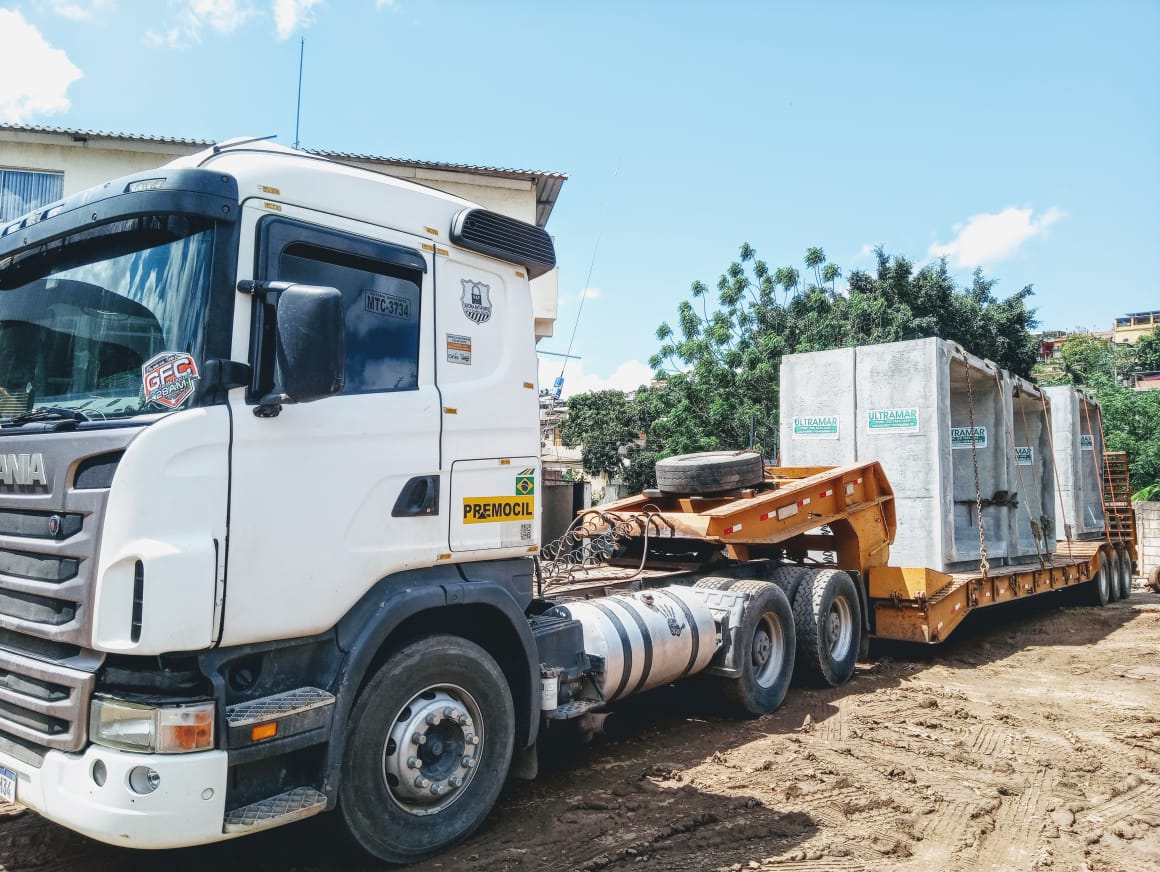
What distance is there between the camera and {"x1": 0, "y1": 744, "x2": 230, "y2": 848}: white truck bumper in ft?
9.87

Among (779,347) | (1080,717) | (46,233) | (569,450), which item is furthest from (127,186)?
(569,450)

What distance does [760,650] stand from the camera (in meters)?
6.75

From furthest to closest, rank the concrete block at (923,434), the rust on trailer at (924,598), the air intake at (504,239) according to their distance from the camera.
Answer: the concrete block at (923,434) < the rust on trailer at (924,598) < the air intake at (504,239)

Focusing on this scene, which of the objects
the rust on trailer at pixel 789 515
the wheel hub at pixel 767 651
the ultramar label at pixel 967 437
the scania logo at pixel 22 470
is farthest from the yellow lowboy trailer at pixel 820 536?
the scania logo at pixel 22 470

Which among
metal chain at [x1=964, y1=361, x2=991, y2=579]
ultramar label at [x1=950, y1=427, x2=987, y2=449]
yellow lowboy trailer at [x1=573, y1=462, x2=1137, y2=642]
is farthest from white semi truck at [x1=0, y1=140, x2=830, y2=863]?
ultramar label at [x1=950, y1=427, x2=987, y2=449]

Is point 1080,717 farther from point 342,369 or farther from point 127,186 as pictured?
point 127,186

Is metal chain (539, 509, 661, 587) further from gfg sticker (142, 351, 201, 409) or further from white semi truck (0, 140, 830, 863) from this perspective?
gfg sticker (142, 351, 201, 409)

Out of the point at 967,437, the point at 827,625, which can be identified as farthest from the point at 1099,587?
the point at 827,625

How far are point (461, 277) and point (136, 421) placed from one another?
1.69 meters

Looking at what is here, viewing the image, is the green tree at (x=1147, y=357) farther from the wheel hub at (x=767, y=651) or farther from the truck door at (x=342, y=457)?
the truck door at (x=342, y=457)

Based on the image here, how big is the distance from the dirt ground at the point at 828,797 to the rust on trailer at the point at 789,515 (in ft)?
4.32

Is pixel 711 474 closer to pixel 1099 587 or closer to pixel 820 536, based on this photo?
pixel 820 536

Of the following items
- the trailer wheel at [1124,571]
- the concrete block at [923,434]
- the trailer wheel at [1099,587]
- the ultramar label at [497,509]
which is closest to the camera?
the ultramar label at [497,509]

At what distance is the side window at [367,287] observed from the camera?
11.9 ft
